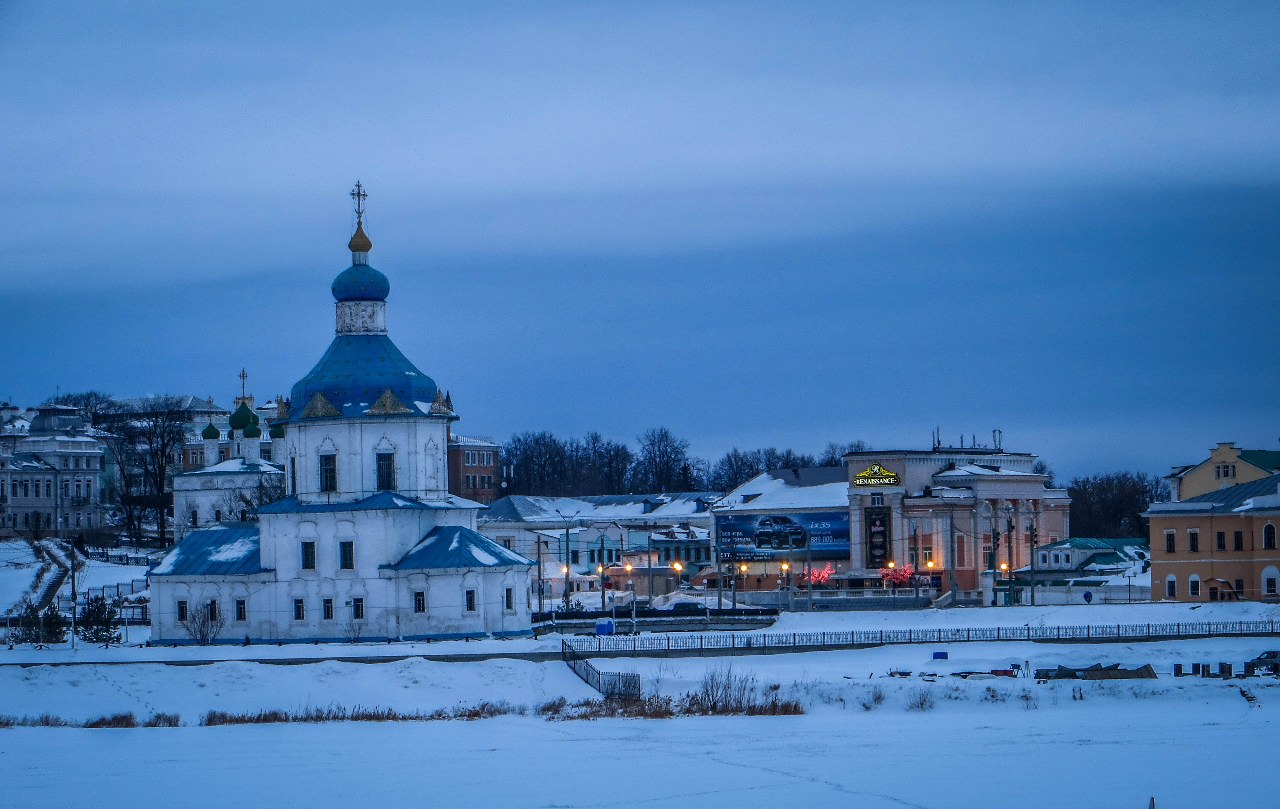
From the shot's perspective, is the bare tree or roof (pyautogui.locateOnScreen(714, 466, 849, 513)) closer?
the bare tree

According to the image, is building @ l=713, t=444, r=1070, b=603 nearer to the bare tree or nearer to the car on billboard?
the car on billboard

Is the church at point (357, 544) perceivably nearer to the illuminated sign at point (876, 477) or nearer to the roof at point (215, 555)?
the roof at point (215, 555)

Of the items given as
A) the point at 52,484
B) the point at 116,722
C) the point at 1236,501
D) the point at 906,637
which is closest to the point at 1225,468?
the point at 1236,501

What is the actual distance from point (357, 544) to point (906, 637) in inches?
692

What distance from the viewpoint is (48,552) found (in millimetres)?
95875

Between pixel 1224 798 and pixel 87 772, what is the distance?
1986 centimetres

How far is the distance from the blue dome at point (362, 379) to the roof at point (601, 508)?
125ft

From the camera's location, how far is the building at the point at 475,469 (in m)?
127

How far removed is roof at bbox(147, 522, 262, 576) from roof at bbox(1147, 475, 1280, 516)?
30562 millimetres

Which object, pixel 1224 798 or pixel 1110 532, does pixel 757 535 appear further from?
pixel 1224 798

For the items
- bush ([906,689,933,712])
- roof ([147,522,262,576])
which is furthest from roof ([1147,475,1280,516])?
roof ([147,522,262,576])

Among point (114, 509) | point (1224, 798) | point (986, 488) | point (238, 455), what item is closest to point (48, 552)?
point (238, 455)

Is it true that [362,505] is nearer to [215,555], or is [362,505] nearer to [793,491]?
[215,555]

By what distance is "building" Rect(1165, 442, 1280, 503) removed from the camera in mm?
85875
